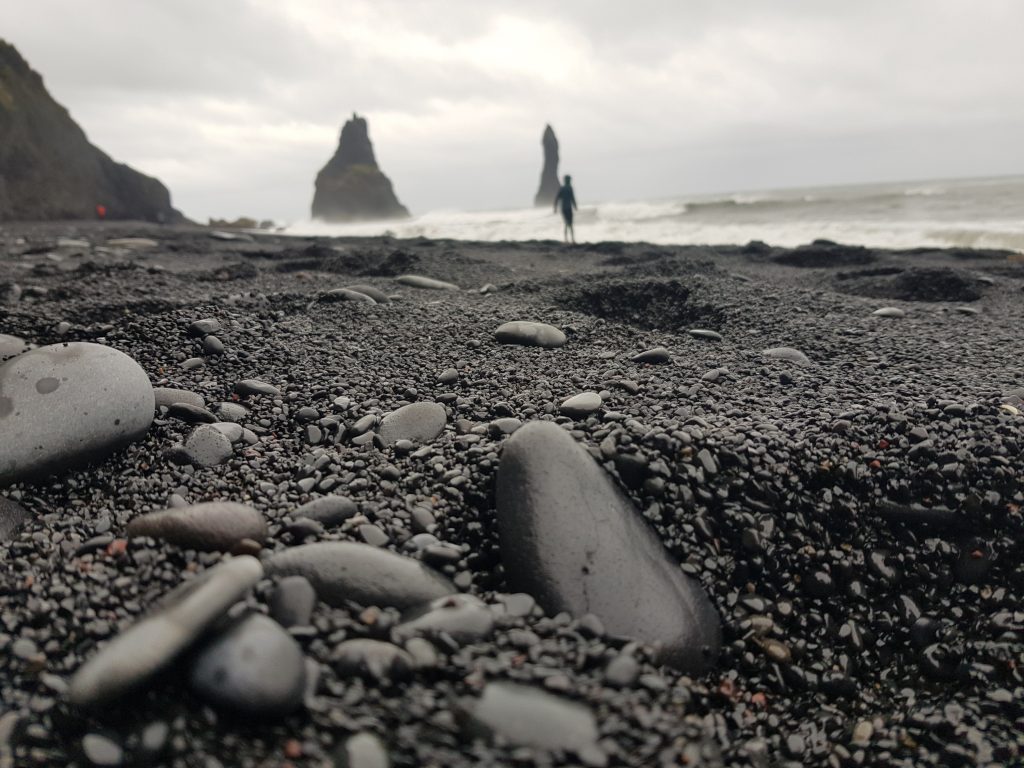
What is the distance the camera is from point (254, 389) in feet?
7.88

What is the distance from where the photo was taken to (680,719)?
42.1 inches

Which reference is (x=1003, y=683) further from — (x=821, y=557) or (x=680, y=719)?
(x=680, y=719)

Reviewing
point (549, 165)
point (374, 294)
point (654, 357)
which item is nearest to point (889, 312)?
point (654, 357)

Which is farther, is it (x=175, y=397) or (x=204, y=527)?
(x=175, y=397)

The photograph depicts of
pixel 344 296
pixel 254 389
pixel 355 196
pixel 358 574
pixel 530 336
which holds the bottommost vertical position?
pixel 358 574

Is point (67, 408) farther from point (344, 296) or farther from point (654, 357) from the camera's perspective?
point (654, 357)

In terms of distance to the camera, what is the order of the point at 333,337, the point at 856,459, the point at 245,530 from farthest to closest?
1. the point at 333,337
2. the point at 856,459
3. the point at 245,530

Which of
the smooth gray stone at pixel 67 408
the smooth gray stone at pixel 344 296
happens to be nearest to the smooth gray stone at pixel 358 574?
the smooth gray stone at pixel 67 408

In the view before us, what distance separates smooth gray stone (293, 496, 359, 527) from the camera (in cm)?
156

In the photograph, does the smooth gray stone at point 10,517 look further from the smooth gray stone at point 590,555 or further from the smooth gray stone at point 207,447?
the smooth gray stone at point 590,555

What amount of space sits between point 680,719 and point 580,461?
0.69 m

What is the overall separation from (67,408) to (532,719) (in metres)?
1.73

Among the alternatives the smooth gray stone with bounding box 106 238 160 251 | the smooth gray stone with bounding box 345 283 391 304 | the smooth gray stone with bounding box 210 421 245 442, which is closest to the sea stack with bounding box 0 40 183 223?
the smooth gray stone with bounding box 106 238 160 251

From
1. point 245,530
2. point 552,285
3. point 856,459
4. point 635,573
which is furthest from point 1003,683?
point 552,285
